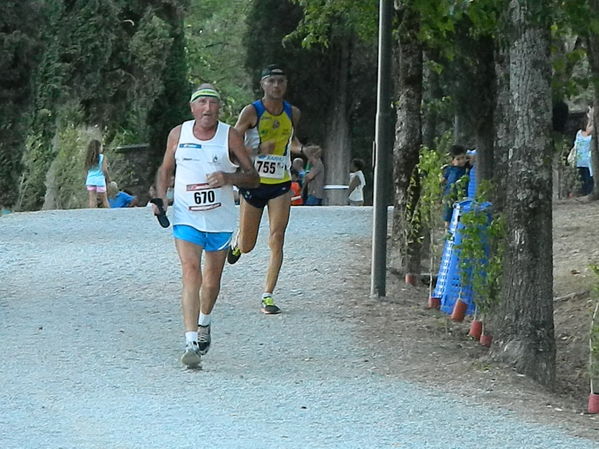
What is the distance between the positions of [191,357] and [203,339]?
1.77 ft

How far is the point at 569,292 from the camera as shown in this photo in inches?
614

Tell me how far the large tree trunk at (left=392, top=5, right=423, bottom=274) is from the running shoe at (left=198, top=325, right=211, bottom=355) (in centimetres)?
488

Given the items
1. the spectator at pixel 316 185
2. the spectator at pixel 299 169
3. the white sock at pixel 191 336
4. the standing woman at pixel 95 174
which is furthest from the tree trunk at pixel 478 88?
the spectator at pixel 299 169

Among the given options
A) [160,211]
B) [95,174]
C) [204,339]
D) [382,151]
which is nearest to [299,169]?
[95,174]

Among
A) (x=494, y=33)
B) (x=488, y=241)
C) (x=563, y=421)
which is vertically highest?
(x=494, y=33)

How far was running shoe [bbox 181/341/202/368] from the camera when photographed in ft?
32.6

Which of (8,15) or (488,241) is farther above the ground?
(8,15)

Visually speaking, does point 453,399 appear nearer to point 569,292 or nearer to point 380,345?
point 380,345

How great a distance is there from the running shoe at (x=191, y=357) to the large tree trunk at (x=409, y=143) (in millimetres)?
5355

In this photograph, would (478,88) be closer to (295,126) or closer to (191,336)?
(295,126)

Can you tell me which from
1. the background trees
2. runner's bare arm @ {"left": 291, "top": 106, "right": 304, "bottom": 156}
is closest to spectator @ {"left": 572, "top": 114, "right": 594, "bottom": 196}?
the background trees

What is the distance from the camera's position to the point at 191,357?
992cm

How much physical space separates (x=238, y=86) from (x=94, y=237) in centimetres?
3710

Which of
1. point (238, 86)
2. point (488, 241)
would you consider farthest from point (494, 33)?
point (238, 86)
